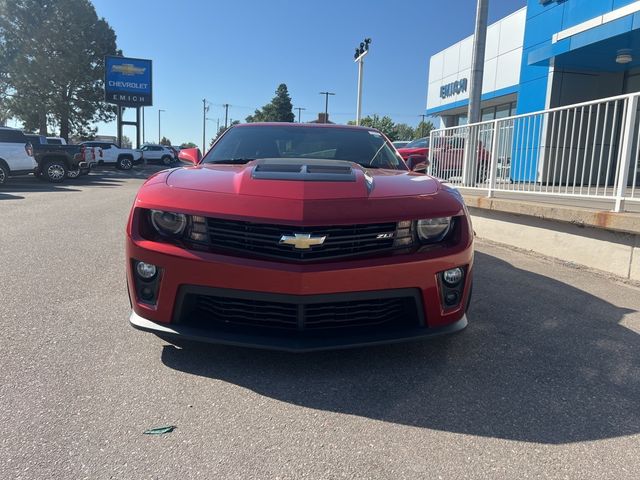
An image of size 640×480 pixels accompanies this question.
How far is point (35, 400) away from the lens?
2.25 metres

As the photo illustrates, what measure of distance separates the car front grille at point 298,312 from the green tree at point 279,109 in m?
66.5

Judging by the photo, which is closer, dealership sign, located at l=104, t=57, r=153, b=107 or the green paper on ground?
the green paper on ground

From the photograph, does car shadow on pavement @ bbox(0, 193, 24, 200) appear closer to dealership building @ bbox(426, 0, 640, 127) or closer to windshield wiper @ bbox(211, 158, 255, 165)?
windshield wiper @ bbox(211, 158, 255, 165)

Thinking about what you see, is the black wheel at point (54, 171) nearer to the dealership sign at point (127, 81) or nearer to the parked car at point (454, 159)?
the parked car at point (454, 159)

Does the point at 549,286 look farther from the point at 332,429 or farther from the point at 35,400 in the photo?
the point at 35,400

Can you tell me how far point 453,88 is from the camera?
21234 mm

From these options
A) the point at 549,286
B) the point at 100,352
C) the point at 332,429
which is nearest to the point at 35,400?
the point at 100,352

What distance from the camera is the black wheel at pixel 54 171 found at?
17.3 metres

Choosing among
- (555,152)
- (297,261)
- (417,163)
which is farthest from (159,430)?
(555,152)

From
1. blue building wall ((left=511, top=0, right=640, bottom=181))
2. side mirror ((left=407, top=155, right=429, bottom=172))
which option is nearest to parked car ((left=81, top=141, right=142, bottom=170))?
blue building wall ((left=511, top=0, right=640, bottom=181))

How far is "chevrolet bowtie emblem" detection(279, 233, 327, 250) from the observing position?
236 centimetres

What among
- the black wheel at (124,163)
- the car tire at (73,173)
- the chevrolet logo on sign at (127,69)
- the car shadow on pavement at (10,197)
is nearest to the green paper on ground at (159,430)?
the car shadow on pavement at (10,197)

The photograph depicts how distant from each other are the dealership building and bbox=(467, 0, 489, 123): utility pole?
248 cm

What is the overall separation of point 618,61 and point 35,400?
12.7 meters
